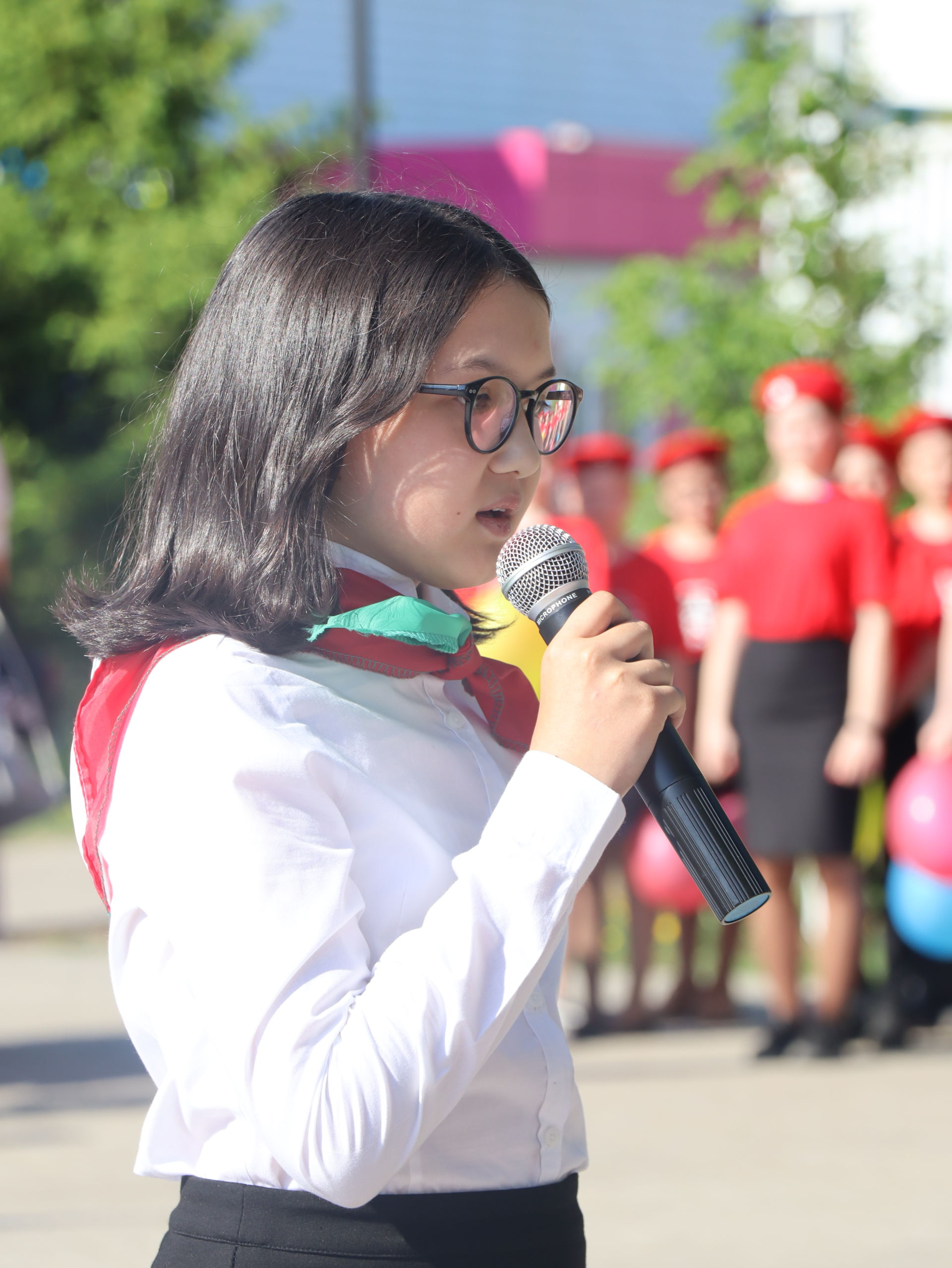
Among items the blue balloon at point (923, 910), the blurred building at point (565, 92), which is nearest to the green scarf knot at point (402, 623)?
the blue balloon at point (923, 910)

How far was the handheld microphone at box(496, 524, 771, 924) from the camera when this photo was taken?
4.86 feet

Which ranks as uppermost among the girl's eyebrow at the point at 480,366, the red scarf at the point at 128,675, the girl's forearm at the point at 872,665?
the girl's eyebrow at the point at 480,366

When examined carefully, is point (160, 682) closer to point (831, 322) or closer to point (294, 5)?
point (831, 322)

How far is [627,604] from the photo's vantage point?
5461 millimetres

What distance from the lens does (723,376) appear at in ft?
25.4

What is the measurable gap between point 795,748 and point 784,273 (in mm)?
3249

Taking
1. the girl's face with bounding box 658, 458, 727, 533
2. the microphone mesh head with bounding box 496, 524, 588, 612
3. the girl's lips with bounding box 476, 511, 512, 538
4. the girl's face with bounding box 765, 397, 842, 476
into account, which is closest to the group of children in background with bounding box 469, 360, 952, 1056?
the girl's face with bounding box 765, 397, 842, 476

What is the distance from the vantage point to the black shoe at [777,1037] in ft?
17.6

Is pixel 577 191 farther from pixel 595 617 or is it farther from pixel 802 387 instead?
pixel 595 617

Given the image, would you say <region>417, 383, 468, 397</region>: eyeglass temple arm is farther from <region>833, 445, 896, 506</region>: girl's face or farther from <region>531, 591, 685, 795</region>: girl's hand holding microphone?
<region>833, 445, 896, 506</region>: girl's face

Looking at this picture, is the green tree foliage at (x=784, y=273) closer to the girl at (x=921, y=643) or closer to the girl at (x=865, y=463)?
the girl at (x=865, y=463)

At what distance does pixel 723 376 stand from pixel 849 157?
46.0 inches

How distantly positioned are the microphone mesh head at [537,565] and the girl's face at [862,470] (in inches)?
184

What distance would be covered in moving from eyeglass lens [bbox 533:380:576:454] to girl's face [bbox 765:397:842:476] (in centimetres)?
383
